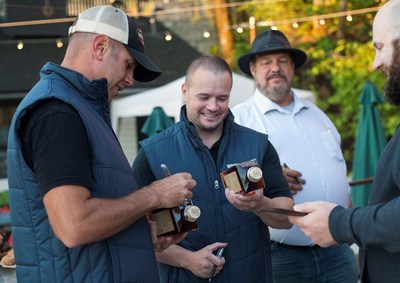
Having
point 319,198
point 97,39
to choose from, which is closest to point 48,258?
point 97,39

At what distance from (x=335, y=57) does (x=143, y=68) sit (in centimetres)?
1205

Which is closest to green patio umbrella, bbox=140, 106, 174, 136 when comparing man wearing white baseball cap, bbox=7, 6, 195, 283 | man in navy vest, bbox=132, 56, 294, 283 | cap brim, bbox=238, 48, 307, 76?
cap brim, bbox=238, 48, 307, 76

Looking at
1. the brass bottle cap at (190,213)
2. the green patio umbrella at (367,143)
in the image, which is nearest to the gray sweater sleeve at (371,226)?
the brass bottle cap at (190,213)

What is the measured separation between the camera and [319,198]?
4.04m

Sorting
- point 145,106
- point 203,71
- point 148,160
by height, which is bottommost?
point 145,106

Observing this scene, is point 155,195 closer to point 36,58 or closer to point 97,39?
point 97,39

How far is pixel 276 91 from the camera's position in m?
4.29

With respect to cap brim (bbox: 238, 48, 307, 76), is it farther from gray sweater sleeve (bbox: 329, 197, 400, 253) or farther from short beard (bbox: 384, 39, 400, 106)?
gray sweater sleeve (bbox: 329, 197, 400, 253)

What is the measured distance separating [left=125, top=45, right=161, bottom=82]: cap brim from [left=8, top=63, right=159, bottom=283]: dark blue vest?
20 cm

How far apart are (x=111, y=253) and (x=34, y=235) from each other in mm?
287

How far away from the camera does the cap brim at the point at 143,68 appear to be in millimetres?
2689

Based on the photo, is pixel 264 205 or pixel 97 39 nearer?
pixel 97 39

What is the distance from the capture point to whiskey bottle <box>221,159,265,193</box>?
289 cm

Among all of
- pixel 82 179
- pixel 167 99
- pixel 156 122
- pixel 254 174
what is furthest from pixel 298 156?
pixel 167 99
